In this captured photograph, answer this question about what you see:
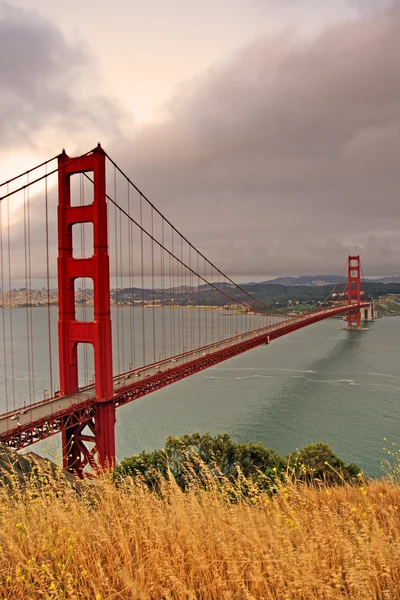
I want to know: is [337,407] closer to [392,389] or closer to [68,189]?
[392,389]

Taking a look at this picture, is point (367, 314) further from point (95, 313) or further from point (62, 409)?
point (62, 409)

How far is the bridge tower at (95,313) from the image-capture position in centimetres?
1441

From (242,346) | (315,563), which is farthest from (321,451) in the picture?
(242,346)

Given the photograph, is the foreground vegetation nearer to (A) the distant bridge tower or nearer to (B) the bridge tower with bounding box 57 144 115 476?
(B) the bridge tower with bounding box 57 144 115 476

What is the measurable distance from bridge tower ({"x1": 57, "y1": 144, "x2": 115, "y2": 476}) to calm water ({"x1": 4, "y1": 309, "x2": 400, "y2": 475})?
1.63 m

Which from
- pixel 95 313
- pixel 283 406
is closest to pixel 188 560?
pixel 95 313

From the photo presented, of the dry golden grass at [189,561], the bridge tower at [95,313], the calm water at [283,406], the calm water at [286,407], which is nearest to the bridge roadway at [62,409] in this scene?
the bridge tower at [95,313]

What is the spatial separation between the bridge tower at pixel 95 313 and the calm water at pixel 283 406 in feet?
5.35

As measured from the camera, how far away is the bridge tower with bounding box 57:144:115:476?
47.3 ft

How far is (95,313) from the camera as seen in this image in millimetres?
14805

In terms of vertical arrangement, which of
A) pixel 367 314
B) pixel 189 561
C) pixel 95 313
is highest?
pixel 95 313

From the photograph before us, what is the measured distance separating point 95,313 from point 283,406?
52.3 feet

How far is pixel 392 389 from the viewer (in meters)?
28.4

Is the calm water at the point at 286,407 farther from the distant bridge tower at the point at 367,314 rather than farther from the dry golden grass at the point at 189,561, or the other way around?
the distant bridge tower at the point at 367,314
